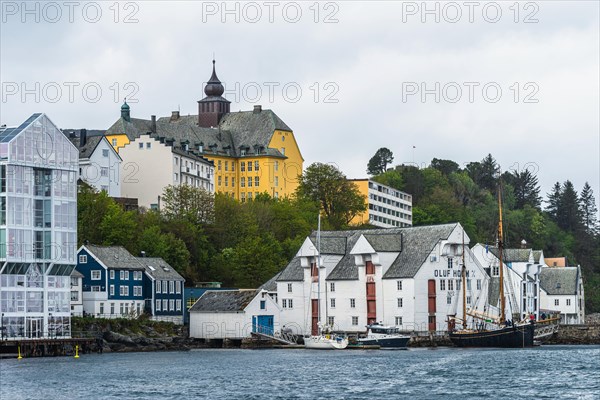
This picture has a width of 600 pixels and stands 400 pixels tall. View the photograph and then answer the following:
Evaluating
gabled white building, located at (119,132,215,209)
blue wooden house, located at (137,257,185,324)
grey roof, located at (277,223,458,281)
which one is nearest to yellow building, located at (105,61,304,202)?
gabled white building, located at (119,132,215,209)

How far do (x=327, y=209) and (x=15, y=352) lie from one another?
72.2 m

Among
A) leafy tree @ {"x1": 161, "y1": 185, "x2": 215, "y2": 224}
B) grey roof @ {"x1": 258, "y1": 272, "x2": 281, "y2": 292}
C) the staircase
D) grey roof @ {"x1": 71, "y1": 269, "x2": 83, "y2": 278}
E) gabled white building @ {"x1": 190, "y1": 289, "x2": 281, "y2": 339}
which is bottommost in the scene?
the staircase

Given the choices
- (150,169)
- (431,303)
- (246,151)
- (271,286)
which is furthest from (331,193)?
(431,303)

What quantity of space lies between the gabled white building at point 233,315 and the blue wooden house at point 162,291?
3.09m

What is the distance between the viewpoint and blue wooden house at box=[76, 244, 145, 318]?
123 metres

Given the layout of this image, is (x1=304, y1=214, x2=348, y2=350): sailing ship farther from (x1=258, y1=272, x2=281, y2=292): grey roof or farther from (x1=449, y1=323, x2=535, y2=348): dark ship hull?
(x1=258, y1=272, x2=281, y2=292): grey roof

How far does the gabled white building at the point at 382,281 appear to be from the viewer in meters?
123

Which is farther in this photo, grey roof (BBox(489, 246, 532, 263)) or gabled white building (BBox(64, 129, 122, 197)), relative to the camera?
gabled white building (BBox(64, 129, 122, 197))

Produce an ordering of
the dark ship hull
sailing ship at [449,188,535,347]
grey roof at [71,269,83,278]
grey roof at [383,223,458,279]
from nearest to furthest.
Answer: the dark ship hull
sailing ship at [449,188,535,347]
grey roof at [71,269,83,278]
grey roof at [383,223,458,279]

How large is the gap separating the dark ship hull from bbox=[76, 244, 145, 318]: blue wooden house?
29.0 m

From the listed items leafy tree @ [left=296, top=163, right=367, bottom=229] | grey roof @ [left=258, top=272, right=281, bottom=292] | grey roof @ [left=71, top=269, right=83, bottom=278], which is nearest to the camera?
grey roof @ [left=71, top=269, right=83, bottom=278]

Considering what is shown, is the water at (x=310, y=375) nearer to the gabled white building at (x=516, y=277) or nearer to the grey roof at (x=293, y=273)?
the grey roof at (x=293, y=273)

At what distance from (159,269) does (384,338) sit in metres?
24.4

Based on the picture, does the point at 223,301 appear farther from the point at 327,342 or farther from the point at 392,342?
the point at 392,342
